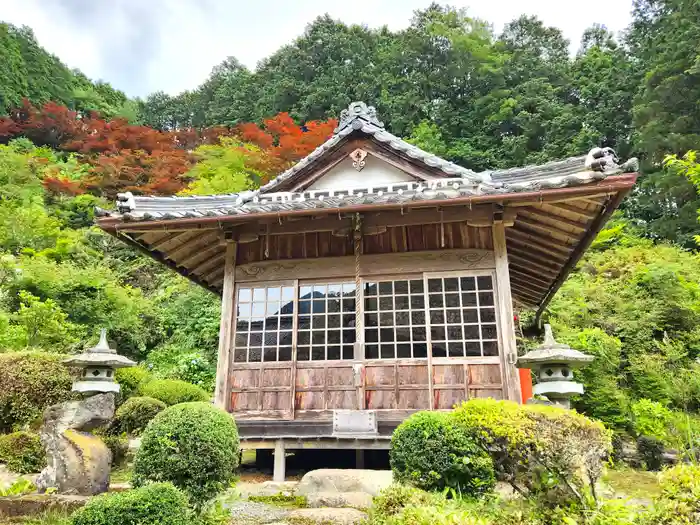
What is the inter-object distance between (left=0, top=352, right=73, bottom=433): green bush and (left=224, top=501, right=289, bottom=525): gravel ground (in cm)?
447

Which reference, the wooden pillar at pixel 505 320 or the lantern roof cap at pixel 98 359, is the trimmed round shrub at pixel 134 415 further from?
the wooden pillar at pixel 505 320

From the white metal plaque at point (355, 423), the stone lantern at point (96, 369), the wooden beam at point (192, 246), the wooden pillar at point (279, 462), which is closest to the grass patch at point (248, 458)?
the wooden pillar at point (279, 462)

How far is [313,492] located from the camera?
5.88 meters

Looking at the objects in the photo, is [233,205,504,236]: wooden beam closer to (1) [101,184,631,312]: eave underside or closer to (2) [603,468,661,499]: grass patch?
(1) [101,184,631,312]: eave underside

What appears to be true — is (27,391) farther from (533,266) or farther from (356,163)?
(533,266)

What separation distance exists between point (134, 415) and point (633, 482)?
335 inches

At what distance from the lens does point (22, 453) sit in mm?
7555

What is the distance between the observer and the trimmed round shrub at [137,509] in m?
3.42

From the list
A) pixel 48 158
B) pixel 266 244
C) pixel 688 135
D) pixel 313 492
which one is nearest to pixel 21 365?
pixel 266 244

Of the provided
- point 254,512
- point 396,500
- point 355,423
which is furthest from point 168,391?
point 396,500

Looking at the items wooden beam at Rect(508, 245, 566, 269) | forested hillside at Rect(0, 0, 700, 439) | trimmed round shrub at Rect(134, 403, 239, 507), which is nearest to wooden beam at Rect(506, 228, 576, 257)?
wooden beam at Rect(508, 245, 566, 269)

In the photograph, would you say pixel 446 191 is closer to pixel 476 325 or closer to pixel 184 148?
pixel 476 325

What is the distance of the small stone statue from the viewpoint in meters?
5.70

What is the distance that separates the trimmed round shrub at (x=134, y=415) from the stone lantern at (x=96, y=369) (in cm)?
314
